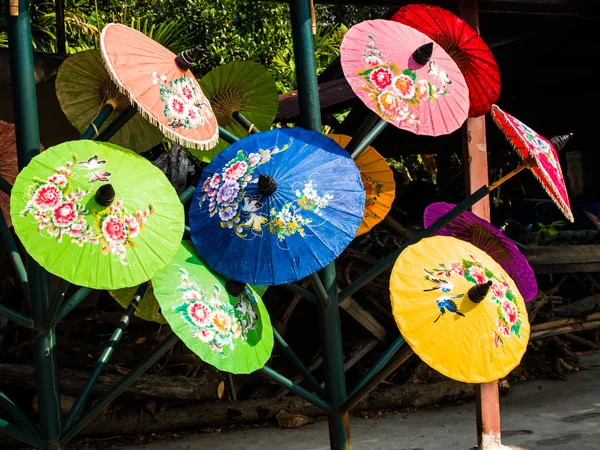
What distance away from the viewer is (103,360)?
230cm

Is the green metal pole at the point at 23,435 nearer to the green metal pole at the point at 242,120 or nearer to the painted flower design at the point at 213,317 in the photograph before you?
the painted flower design at the point at 213,317

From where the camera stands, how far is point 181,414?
460 cm

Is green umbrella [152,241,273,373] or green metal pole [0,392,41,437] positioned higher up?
green umbrella [152,241,273,373]

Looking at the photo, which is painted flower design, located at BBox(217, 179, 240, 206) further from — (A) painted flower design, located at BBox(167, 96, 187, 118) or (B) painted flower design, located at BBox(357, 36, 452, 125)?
(B) painted flower design, located at BBox(357, 36, 452, 125)

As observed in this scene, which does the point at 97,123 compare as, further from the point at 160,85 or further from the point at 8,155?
the point at 8,155

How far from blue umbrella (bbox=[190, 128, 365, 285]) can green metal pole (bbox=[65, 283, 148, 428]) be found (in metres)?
0.33

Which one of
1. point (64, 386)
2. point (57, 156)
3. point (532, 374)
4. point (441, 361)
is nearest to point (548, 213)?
point (532, 374)

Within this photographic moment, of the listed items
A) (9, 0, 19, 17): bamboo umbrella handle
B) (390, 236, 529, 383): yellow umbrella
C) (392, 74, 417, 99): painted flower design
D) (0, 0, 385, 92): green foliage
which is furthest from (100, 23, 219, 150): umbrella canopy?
(0, 0, 385, 92): green foliage

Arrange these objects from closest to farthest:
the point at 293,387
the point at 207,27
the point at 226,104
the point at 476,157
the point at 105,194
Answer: the point at 105,194 → the point at 293,387 → the point at 226,104 → the point at 476,157 → the point at 207,27

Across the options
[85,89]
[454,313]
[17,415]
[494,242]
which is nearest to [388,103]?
[454,313]

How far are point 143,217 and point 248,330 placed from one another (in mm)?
494

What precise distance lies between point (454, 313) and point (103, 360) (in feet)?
3.76

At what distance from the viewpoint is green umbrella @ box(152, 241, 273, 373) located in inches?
80.7

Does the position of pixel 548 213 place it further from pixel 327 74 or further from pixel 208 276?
pixel 208 276
